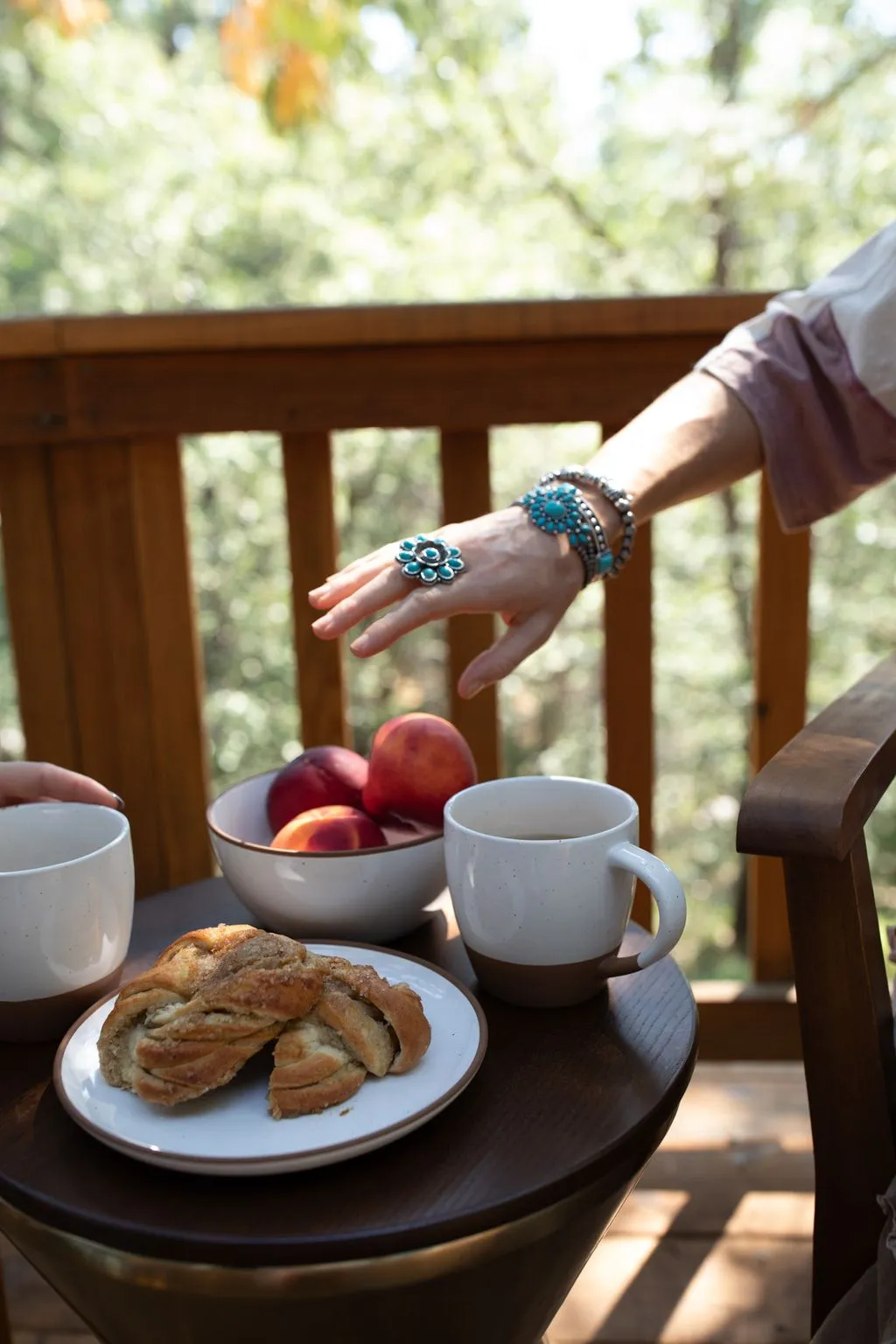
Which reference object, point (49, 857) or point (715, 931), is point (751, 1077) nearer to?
point (49, 857)

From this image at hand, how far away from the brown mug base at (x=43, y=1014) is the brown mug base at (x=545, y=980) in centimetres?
28

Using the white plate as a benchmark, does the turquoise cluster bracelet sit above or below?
above

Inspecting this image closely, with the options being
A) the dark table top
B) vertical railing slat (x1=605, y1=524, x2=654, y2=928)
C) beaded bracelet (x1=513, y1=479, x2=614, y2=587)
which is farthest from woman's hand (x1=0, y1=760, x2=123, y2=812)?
vertical railing slat (x1=605, y1=524, x2=654, y2=928)

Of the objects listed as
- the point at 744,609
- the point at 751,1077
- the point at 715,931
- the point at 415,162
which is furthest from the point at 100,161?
the point at 751,1077

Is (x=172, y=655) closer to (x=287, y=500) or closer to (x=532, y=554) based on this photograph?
(x=287, y=500)

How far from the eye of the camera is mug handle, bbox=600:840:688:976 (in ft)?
2.52

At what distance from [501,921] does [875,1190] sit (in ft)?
1.17

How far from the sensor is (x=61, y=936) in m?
0.78

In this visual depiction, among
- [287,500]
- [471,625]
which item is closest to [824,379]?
[471,625]

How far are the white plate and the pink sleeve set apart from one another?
0.72 metres

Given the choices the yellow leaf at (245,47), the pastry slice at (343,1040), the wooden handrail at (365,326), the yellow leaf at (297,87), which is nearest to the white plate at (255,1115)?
the pastry slice at (343,1040)

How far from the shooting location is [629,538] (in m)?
1.14

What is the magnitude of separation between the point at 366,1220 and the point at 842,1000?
401mm

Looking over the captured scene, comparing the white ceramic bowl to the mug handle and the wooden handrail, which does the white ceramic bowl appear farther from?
the wooden handrail
